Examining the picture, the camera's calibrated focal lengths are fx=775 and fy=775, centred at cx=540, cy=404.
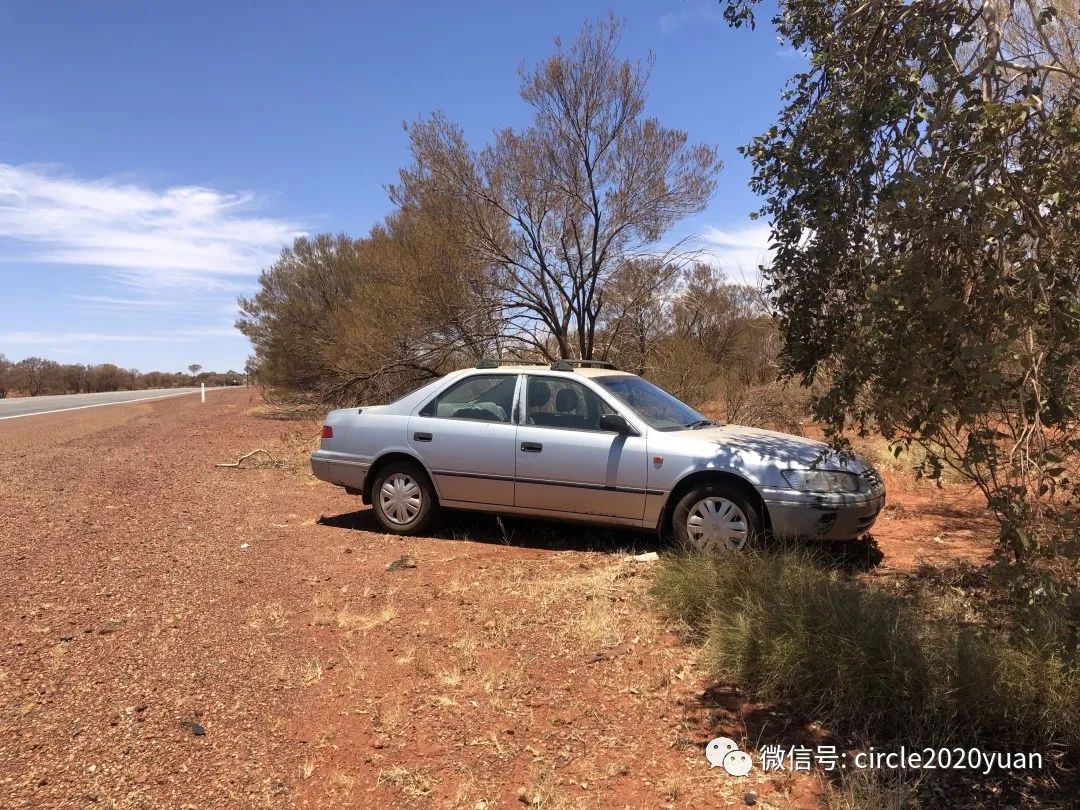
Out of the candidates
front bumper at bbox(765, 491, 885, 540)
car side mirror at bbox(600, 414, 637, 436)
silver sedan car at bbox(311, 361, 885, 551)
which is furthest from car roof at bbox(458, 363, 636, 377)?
front bumper at bbox(765, 491, 885, 540)

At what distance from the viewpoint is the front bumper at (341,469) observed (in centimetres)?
696

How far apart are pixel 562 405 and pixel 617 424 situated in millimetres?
633

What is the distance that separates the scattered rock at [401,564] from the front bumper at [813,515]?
2.65 m

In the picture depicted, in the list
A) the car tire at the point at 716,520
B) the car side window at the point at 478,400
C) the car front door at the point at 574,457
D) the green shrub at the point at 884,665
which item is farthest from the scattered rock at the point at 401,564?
the green shrub at the point at 884,665

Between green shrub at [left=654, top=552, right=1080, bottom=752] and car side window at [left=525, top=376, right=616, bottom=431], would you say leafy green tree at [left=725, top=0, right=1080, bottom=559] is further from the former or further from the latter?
car side window at [left=525, top=376, right=616, bottom=431]

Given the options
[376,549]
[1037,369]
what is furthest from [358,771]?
[376,549]

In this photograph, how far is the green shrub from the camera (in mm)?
3043

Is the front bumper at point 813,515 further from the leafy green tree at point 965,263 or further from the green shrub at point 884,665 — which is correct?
the leafy green tree at point 965,263

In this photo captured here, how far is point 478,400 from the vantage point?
6.76m

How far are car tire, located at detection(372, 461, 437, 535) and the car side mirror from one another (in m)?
1.73

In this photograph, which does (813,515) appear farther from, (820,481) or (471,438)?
(471,438)

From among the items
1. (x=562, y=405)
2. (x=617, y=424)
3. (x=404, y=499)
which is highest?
(x=562, y=405)

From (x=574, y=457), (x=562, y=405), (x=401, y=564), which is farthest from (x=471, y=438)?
(x=401, y=564)

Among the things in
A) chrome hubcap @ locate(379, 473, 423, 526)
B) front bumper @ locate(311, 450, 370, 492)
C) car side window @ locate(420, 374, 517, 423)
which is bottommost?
chrome hubcap @ locate(379, 473, 423, 526)
